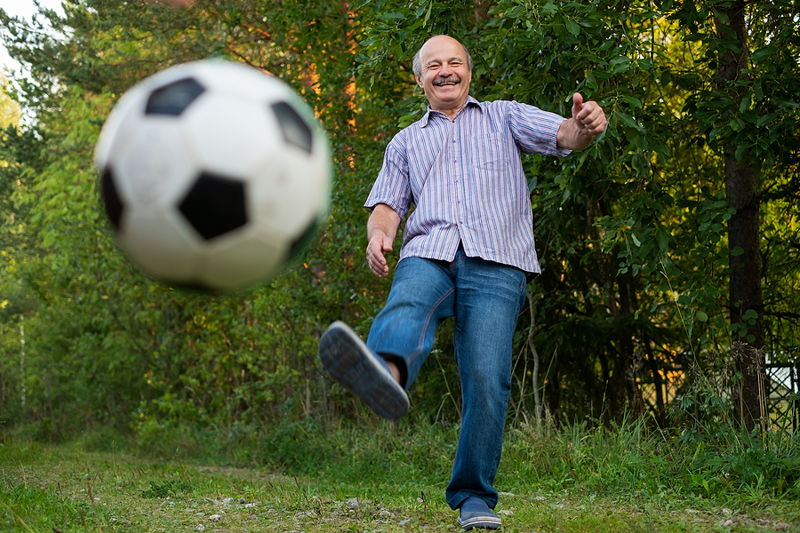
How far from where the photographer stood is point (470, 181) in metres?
3.58

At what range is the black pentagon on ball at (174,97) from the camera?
7.83ft

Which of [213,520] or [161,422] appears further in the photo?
[161,422]

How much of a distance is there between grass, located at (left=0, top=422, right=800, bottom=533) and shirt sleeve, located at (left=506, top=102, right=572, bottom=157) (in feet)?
5.14

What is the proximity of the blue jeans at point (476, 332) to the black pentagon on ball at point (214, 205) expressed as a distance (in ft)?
3.50

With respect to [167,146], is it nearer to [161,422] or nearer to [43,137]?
[161,422]

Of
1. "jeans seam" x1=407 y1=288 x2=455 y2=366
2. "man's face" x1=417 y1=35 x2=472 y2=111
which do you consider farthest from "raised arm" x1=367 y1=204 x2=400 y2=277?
"man's face" x1=417 y1=35 x2=472 y2=111

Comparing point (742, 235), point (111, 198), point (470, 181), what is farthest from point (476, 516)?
point (742, 235)

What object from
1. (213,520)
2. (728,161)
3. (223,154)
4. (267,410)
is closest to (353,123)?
(267,410)

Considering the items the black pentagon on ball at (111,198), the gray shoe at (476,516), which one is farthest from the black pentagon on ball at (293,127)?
the gray shoe at (476,516)

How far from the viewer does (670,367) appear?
7.52 metres

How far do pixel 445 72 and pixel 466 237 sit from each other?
75 cm

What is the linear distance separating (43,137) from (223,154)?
521 inches

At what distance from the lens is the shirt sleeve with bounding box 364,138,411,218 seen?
373 cm

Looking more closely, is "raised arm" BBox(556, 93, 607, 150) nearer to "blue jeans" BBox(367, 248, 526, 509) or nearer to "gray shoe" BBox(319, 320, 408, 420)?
"blue jeans" BBox(367, 248, 526, 509)
